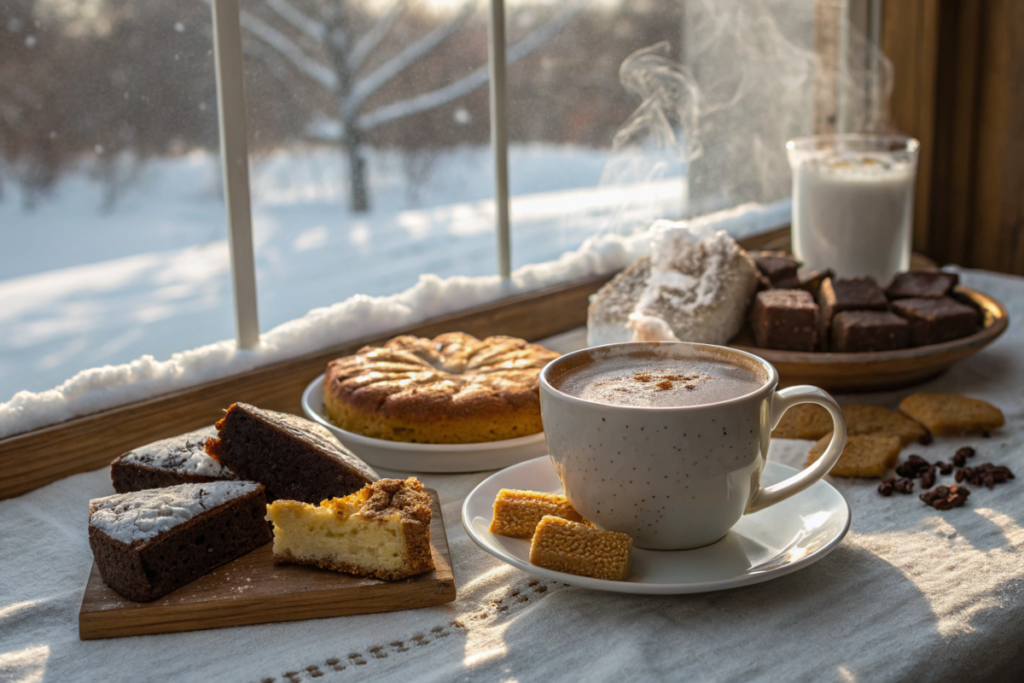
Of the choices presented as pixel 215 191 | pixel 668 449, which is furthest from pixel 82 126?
pixel 668 449

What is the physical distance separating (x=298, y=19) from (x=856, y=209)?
1097mm

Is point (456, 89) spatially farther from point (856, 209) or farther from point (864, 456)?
point (864, 456)

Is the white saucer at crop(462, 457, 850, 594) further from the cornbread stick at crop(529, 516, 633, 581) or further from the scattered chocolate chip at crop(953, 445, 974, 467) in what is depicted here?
the scattered chocolate chip at crop(953, 445, 974, 467)

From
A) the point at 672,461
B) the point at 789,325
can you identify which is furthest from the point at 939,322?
the point at 672,461

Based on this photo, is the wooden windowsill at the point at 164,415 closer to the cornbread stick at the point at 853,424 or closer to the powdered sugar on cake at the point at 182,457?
the powdered sugar on cake at the point at 182,457

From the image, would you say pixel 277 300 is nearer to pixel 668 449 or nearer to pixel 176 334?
pixel 176 334

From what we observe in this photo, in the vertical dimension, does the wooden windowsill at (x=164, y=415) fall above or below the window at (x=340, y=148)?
below

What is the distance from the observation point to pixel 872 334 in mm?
1311

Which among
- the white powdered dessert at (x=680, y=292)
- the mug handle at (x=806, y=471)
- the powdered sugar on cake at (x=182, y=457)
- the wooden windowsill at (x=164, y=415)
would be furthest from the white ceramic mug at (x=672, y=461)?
the wooden windowsill at (x=164, y=415)

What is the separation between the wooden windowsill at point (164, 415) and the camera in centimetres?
108

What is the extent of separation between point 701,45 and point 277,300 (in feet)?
3.77

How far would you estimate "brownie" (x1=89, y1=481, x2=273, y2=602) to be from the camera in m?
0.77

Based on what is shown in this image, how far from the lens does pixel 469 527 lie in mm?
839

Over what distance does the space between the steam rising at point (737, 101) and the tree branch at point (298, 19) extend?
2.22 ft
